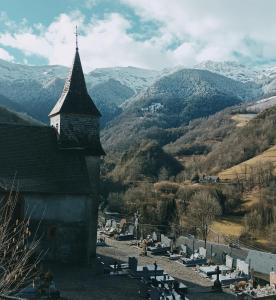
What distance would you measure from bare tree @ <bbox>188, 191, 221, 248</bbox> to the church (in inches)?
1082

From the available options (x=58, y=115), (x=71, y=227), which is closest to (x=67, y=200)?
(x=71, y=227)

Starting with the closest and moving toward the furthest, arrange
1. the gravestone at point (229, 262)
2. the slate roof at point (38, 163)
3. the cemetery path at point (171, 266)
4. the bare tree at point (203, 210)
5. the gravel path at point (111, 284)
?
the gravel path at point (111, 284) < the cemetery path at point (171, 266) < the slate roof at point (38, 163) < the gravestone at point (229, 262) < the bare tree at point (203, 210)

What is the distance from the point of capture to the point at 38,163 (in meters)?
33.7

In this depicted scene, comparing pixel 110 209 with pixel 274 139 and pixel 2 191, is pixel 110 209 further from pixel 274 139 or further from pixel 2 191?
pixel 274 139

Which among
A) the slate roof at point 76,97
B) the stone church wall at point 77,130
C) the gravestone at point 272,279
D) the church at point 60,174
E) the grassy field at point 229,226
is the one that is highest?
the slate roof at point 76,97

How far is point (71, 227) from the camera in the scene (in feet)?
108

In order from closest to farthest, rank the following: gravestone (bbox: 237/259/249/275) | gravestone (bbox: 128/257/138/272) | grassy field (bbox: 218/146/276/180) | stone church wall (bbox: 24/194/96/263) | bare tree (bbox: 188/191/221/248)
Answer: gravestone (bbox: 128/257/138/272) → stone church wall (bbox: 24/194/96/263) → gravestone (bbox: 237/259/249/275) → bare tree (bbox: 188/191/221/248) → grassy field (bbox: 218/146/276/180)

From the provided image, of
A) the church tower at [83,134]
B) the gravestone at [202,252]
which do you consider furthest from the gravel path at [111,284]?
the church tower at [83,134]

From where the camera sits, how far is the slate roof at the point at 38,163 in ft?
106

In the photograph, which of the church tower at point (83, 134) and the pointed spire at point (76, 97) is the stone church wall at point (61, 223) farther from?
the pointed spire at point (76, 97)

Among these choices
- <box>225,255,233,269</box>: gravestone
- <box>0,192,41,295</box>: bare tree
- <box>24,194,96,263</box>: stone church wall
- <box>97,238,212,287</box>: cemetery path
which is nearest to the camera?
<box>0,192,41,295</box>: bare tree

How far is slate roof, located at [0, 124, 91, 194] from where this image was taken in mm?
32344

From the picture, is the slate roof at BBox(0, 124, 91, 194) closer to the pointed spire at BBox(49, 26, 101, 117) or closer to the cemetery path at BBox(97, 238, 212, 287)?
the pointed spire at BBox(49, 26, 101, 117)

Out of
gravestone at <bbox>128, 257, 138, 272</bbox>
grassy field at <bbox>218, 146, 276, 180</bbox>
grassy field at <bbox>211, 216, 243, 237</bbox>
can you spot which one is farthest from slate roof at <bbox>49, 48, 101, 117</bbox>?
grassy field at <bbox>218, 146, 276, 180</bbox>
